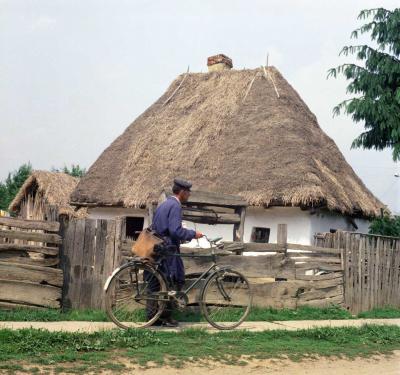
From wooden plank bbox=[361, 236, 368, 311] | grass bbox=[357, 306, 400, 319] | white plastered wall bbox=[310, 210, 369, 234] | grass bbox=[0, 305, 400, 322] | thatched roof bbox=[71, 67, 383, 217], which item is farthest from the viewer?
thatched roof bbox=[71, 67, 383, 217]

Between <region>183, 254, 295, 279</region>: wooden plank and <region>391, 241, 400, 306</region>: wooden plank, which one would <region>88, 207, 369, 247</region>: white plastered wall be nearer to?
<region>391, 241, 400, 306</region>: wooden plank

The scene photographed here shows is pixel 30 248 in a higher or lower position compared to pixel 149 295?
higher

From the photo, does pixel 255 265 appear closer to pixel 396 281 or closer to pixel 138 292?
pixel 138 292

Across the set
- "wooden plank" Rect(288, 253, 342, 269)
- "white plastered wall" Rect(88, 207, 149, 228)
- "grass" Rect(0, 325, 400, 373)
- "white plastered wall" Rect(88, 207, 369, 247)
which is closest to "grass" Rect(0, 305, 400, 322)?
"wooden plank" Rect(288, 253, 342, 269)

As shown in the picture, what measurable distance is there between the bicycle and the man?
4.6 inches

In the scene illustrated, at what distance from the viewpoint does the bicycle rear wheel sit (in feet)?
22.7

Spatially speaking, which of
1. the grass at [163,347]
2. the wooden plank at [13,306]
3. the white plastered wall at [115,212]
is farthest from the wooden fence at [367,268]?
the white plastered wall at [115,212]

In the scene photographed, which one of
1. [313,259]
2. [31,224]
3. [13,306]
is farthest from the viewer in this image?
[313,259]

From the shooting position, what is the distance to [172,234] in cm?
702

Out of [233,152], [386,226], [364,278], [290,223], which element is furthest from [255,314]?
[386,226]

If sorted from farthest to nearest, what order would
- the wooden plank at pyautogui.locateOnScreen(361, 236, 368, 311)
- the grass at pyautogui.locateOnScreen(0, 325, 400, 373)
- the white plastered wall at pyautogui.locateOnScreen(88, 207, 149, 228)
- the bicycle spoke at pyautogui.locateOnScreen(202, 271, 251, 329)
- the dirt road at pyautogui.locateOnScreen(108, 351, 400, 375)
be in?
1. the white plastered wall at pyautogui.locateOnScreen(88, 207, 149, 228)
2. the wooden plank at pyautogui.locateOnScreen(361, 236, 368, 311)
3. the bicycle spoke at pyautogui.locateOnScreen(202, 271, 251, 329)
4. the dirt road at pyautogui.locateOnScreen(108, 351, 400, 375)
5. the grass at pyautogui.locateOnScreen(0, 325, 400, 373)

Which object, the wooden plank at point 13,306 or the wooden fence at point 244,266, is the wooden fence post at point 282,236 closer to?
the wooden fence at point 244,266

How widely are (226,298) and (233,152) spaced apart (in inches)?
330

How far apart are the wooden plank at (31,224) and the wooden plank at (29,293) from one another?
30.0 inches
